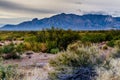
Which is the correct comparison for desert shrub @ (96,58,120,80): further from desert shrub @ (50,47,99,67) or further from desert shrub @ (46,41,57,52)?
desert shrub @ (46,41,57,52)

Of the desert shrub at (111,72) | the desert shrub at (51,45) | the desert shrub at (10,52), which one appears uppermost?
the desert shrub at (111,72)

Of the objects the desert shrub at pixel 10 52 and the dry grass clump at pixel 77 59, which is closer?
the dry grass clump at pixel 77 59

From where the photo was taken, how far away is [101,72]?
1259 centimetres

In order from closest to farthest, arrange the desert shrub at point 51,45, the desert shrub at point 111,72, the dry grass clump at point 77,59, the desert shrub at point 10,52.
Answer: the desert shrub at point 111,72, the dry grass clump at point 77,59, the desert shrub at point 10,52, the desert shrub at point 51,45

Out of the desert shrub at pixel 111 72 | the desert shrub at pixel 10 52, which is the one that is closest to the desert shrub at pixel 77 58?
the desert shrub at pixel 111 72

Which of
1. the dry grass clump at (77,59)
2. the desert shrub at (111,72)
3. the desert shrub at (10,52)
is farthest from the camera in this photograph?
the desert shrub at (10,52)

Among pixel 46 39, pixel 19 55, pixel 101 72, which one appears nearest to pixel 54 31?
pixel 46 39

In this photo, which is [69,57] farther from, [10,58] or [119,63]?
[10,58]

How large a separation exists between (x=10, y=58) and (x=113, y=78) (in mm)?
14568

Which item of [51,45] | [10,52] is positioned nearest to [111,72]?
[10,52]

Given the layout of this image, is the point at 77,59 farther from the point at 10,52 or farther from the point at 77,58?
the point at 10,52

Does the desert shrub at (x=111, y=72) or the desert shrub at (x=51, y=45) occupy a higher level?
the desert shrub at (x=111, y=72)

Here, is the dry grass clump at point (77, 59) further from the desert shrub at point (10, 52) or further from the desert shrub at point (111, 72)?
the desert shrub at point (10, 52)

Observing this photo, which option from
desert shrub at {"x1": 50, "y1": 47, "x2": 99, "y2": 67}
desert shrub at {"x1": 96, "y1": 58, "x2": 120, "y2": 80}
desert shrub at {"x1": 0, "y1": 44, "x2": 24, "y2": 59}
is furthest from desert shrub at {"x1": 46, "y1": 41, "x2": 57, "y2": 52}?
desert shrub at {"x1": 96, "y1": 58, "x2": 120, "y2": 80}
